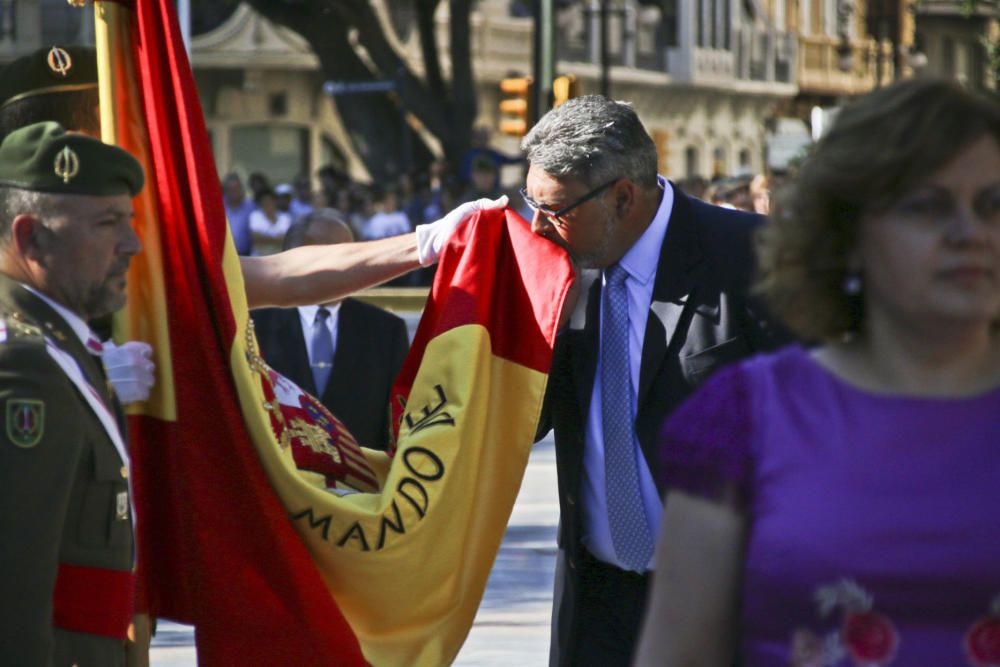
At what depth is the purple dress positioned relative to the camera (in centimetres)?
251

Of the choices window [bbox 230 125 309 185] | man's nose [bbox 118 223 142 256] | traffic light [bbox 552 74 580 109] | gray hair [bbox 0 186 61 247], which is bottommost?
window [bbox 230 125 309 185]

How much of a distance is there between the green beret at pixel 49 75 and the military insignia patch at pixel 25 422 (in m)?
1.60

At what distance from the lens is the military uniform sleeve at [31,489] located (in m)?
3.34

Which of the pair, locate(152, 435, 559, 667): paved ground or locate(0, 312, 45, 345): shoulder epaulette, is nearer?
locate(0, 312, 45, 345): shoulder epaulette

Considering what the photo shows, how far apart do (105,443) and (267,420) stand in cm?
109

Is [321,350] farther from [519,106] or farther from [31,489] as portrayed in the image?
[519,106]

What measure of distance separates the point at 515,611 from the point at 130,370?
16.0 feet

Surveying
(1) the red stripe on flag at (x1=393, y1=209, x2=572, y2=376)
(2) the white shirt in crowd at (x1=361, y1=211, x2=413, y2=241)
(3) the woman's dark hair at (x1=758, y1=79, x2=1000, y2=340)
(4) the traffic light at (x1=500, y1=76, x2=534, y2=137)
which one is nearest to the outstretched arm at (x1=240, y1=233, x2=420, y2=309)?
(1) the red stripe on flag at (x1=393, y1=209, x2=572, y2=376)

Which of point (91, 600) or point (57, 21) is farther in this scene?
point (57, 21)

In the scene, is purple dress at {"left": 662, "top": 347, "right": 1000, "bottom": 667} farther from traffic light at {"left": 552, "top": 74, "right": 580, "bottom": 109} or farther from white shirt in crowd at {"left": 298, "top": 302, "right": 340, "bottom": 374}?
traffic light at {"left": 552, "top": 74, "right": 580, "bottom": 109}

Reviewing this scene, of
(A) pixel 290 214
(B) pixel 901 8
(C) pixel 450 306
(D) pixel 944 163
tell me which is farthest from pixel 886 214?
(B) pixel 901 8

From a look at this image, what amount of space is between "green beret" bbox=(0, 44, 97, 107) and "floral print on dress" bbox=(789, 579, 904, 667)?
283 cm

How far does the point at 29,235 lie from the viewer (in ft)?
11.8

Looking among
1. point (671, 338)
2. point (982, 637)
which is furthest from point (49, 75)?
point (982, 637)
